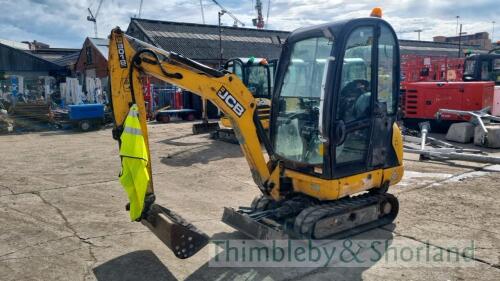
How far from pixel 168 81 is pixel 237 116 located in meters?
0.88

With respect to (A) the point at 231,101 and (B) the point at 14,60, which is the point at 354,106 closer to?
(A) the point at 231,101

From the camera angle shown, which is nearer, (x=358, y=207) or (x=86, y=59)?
(x=358, y=207)

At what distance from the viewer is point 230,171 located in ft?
28.4

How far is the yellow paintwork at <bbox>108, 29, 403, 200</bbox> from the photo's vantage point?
4219 millimetres

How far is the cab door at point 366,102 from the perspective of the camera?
457 centimetres

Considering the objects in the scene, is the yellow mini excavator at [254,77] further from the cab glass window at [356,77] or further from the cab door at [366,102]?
the cab glass window at [356,77]

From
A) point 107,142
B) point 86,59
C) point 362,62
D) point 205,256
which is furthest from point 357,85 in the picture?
point 86,59

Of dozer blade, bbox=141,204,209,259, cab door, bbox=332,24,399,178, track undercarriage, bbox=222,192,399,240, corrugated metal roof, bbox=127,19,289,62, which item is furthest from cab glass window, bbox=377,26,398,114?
corrugated metal roof, bbox=127,19,289,62

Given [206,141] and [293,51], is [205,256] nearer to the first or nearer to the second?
[293,51]

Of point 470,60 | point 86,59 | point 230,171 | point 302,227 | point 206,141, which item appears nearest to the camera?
point 302,227

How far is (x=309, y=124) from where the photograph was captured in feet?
15.8

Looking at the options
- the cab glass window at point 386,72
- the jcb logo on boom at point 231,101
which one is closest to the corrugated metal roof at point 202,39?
the cab glass window at point 386,72

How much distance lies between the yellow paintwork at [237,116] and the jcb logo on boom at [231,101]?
31 mm

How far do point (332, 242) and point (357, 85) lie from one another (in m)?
1.82
